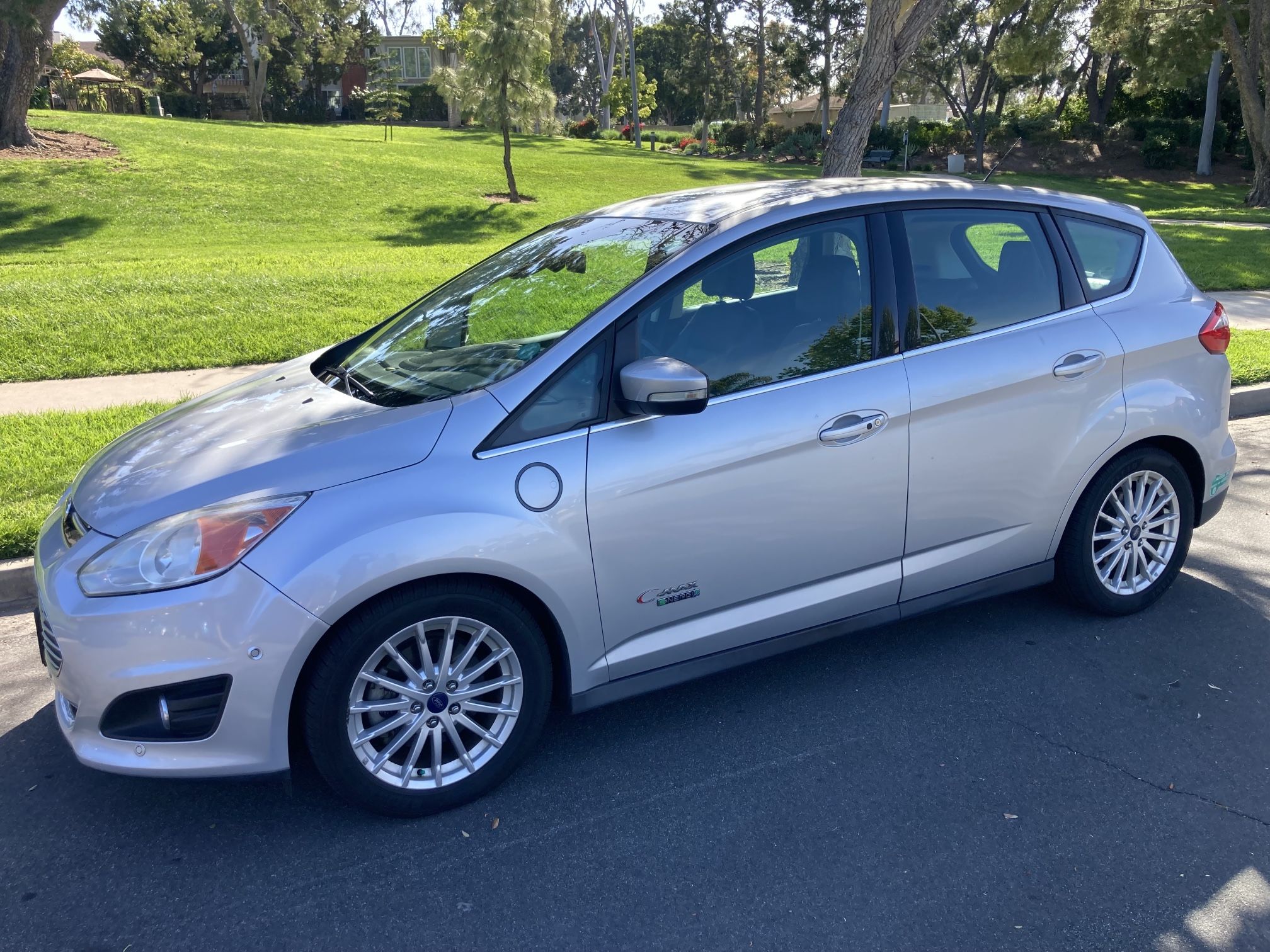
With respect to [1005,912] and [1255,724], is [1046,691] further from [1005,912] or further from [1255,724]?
[1005,912]

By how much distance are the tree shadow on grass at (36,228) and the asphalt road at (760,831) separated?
43.5ft

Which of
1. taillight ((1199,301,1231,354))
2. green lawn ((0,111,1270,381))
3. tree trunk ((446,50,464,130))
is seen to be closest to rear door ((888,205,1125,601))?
taillight ((1199,301,1231,354))

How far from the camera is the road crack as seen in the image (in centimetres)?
308

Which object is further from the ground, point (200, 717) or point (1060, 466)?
point (1060, 466)

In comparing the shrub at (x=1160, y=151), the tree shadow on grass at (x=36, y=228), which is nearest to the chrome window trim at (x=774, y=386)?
the tree shadow on grass at (x=36, y=228)

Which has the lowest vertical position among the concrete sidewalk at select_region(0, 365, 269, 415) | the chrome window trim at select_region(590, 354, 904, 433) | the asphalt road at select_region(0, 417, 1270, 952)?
the asphalt road at select_region(0, 417, 1270, 952)

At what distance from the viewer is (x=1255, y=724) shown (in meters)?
3.59

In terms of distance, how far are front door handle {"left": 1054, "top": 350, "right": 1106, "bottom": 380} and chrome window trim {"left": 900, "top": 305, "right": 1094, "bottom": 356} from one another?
0.56 ft

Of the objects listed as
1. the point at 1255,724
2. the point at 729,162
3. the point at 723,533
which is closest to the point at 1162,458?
the point at 1255,724

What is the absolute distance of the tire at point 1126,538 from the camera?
4.16m

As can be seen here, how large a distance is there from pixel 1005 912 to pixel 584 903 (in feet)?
3.73

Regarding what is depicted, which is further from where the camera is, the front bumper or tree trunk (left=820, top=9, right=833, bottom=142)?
tree trunk (left=820, top=9, right=833, bottom=142)

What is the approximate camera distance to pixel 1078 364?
397 cm

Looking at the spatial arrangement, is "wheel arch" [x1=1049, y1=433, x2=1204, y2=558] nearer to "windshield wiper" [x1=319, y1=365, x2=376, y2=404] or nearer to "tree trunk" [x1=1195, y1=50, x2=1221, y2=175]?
"windshield wiper" [x1=319, y1=365, x2=376, y2=404]
